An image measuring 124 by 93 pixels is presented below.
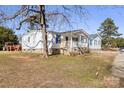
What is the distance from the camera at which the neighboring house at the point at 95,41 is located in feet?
96.4

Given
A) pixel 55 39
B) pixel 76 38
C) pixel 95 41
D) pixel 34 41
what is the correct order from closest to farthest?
pixel 55 39
pixel 34 41
pixel 76 38
pixel 95 41

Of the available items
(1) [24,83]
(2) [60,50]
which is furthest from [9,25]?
(1) [24,83]

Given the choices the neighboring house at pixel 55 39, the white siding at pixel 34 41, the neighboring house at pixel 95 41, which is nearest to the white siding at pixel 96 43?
the neighboring house at pixel 95 41

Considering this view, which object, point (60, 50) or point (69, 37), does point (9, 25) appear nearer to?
point (60, 50)

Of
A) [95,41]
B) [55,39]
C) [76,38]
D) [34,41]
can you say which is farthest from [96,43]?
[34,41]

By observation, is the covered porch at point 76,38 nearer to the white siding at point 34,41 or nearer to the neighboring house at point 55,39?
the neighboring house at point 55,39

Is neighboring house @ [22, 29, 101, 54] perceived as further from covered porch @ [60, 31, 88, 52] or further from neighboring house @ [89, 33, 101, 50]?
neighboring house @ [89, 33, 101, 50]

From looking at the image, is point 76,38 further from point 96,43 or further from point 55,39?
point 96,43

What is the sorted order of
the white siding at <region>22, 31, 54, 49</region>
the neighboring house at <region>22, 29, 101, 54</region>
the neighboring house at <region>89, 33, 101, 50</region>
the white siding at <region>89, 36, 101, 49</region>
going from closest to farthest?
the neighboring house at <region>22, 29, 101, 54</region> < the white siding at <region>22, 31, 54, 49</region> < the neighboring house at <region>89, 33, 101, 50</region> < the white siding at <region>89, 36, 101, 49</region>

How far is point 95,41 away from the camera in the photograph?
3064 centimetres

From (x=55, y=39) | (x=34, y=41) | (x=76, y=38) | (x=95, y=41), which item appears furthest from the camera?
(x=95, y=41)

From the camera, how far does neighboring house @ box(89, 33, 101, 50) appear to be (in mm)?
29391

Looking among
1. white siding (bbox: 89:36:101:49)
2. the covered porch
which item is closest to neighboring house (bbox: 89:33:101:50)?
white siding (bbox: 89:36:101:49)
